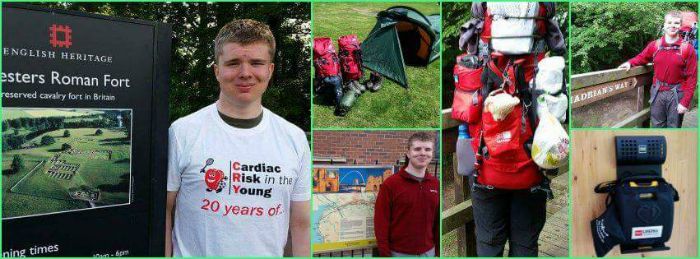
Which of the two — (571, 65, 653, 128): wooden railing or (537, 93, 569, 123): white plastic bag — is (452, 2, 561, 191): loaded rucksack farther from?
(571, 65, 653, 128): wooden railing

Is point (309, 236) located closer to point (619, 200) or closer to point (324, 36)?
point (324, 36)

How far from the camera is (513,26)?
121 inches

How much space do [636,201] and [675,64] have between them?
3.05 ft

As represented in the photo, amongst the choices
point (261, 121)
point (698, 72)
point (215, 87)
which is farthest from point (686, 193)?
point (215, 87)

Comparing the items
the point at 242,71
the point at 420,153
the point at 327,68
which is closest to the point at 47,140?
the point at 242,71

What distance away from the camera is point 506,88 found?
3.15m

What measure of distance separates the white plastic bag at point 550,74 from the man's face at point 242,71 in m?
1.48

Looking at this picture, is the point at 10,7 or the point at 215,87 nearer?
the point at 10,7

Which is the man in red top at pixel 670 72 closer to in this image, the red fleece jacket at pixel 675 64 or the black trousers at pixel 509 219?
the red fleece jacket at pixel 675 64

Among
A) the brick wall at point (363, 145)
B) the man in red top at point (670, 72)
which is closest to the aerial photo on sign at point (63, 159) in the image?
the brick wall at point (363, 145)

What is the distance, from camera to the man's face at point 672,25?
3.52 meters

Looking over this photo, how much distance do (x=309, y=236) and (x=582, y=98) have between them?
185cm

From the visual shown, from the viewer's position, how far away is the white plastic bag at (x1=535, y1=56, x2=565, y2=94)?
3045mm

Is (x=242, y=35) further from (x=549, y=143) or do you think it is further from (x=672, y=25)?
(x=672, y=25)
